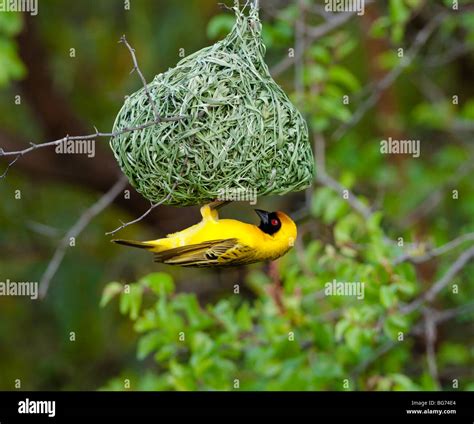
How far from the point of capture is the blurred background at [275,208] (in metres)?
5.66

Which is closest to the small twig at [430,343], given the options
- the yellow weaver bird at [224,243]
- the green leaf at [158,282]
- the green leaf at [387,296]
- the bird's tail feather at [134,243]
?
the green leaf at [387,296]

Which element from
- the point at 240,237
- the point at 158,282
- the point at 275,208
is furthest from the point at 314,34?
the point at 275,208

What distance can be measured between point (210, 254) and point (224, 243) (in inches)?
2.9

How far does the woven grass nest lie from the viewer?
3693 millimetres

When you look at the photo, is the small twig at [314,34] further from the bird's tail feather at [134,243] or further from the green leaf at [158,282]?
the bird's tail feather at [134,243]

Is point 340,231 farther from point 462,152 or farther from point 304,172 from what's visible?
point 462,152

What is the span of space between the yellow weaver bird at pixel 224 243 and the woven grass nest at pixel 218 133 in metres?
0.13

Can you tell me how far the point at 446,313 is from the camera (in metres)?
6.32

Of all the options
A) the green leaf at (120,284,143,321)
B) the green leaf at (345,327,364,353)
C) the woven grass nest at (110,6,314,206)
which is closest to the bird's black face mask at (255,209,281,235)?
the woven grass nest at (110,6,314,206)

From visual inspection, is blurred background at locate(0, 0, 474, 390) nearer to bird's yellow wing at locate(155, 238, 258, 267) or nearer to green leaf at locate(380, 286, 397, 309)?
green leaf at locate(380, 286, 397, 309)

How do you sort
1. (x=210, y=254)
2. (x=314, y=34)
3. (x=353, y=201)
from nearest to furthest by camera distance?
1. (x=210, y=254)
2. (x=353, y=201)
3. (x=314, y=34)

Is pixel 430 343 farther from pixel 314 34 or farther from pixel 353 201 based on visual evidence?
pixel 314 34

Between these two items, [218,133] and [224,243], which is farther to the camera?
[224,243]

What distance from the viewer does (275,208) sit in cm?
930
